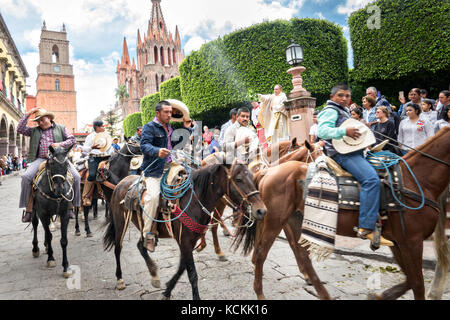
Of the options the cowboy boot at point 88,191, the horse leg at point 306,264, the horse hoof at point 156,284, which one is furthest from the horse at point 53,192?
the horse leg at point 306,264

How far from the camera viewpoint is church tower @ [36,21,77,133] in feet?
251

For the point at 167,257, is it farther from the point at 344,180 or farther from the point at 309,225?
the point at 344,180

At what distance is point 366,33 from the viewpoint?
13930 mm

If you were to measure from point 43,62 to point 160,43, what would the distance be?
1352 inches

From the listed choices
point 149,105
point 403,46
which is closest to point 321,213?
point 403,46

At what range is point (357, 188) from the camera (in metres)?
3.17

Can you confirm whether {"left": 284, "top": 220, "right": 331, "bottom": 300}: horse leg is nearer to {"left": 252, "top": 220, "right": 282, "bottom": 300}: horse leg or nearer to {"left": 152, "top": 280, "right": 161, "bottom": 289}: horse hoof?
{"left": 252, "top": 220, "right": 282, "bottom": 300}: horse leg

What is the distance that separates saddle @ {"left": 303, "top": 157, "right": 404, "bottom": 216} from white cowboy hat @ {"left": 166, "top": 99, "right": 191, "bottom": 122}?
7.30ft

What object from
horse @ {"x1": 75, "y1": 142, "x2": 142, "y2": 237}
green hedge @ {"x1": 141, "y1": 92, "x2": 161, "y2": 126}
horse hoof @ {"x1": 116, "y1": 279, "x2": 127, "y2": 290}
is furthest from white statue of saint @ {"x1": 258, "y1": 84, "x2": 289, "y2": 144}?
green hedge @ {"x1": 141, "y1": 92, "x2": 161, "y2": 126}

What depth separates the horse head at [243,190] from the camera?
3150 millimetres

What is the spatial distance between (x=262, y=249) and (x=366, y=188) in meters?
1.46

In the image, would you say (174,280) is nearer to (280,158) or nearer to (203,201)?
(203,201)

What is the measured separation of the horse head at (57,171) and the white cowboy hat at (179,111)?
7.60 ft
